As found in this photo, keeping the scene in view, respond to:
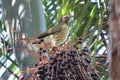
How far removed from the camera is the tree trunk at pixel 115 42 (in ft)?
0.74

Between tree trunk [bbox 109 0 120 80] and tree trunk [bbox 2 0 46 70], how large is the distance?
1039mm

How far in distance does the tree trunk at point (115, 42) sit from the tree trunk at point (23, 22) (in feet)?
3.41

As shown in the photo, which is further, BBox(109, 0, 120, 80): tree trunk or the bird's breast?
the bird's breast

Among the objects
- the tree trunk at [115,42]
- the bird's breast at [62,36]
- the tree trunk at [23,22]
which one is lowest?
the tree trunk at [115,42]

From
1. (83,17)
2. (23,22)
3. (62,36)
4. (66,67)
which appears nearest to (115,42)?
(66,67)

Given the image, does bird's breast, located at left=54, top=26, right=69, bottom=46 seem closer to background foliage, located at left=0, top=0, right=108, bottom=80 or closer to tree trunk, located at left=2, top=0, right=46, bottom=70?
background foliage, located at left=0, top=0, right=108, bottom=80

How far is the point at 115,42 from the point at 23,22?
3.68ft

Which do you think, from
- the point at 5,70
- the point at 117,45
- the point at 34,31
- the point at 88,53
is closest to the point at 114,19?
the point at 117,45

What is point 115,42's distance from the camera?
0.74 ft

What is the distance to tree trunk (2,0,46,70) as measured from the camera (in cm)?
129

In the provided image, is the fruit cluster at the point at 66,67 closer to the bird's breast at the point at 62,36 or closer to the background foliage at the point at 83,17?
the background foliage at the point at 83,17

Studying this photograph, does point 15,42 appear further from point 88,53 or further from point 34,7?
point 88,53

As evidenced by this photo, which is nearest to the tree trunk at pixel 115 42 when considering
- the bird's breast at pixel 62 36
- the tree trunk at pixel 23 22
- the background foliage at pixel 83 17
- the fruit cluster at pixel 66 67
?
the fruit cluster at pixel 66 67

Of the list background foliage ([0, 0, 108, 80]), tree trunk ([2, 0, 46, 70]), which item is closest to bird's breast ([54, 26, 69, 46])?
background foliage ([0, 0, 108, 80])
